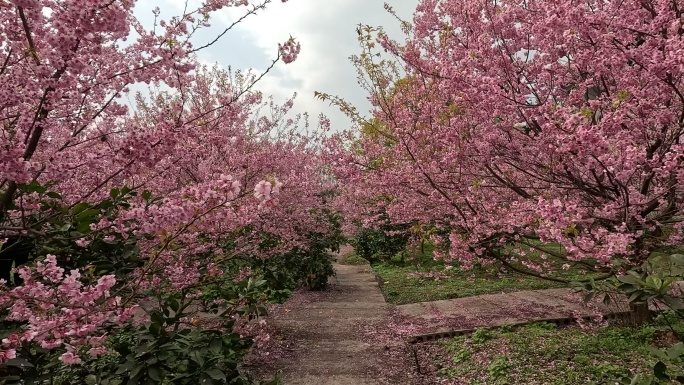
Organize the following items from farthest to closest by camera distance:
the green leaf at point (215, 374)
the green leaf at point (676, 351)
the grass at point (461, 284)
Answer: the grass at point (461, 284) < the green leaf at point (215, 374) < the green leaf at point (676, 351)

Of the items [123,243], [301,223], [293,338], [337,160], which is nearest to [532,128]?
[337,160]

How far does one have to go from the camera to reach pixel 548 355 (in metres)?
5.59

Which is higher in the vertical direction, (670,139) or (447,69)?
(447,69)

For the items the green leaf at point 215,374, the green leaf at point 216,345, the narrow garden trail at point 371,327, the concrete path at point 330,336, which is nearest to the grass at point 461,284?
the narrow garden trail at point 371,327

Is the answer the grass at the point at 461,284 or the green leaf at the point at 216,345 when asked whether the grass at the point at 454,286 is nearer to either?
the grass at the point at 461,284

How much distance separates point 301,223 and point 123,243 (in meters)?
7.47

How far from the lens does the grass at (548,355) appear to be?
16.3ft

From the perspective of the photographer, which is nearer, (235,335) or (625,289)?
(625,289)

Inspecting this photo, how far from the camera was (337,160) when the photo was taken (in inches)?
248

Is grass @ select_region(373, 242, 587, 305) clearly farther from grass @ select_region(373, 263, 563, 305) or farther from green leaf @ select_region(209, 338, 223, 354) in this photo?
green leaf @ select_region(209, 338, 223, 354)

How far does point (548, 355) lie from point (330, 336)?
11.4ft

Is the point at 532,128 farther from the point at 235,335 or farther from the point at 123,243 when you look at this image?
the point at 123,243

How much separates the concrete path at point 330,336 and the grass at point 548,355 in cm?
122

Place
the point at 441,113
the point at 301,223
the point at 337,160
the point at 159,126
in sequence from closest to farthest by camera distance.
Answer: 1. the point at 159,126
2. the point at 441,113
3. the point at 337,160
4. the point at 301,223
